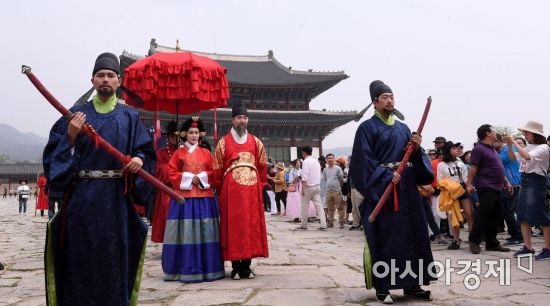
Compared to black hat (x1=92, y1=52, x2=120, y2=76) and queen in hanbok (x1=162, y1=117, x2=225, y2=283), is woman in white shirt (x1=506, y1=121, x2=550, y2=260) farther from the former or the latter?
black hat (x1=92, y1=52, x2=120, y2=76)

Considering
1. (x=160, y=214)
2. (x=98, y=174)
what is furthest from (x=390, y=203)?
(x=160, y=214)

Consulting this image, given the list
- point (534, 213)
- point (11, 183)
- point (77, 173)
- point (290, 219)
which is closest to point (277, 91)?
point (290, 219)

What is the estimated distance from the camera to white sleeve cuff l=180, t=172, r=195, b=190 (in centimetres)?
482

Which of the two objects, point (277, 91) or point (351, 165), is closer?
point (351, 165)

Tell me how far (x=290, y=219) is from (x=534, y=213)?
7.87 m

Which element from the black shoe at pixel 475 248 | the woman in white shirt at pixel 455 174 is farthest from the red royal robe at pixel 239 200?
the woman in white shirt at pixel 455 174

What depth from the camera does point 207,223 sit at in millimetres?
4844

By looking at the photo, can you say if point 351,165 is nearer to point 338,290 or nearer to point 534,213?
point 338,290

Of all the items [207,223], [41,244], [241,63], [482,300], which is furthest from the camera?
[241,63]

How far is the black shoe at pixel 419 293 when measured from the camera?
3781 millimetres

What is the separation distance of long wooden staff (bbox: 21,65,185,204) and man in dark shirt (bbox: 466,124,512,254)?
15.0 ft

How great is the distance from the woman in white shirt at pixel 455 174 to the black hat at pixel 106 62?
5.17 m

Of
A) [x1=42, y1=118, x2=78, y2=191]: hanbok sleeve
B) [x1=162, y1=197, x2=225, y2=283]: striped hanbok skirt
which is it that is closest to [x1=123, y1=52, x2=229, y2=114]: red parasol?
[x1=162, y1=197, x2=225, y2=283]: striped hanbok skirt

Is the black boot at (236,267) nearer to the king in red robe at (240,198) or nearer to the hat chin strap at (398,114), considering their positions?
the king in red robe at (240,198)
